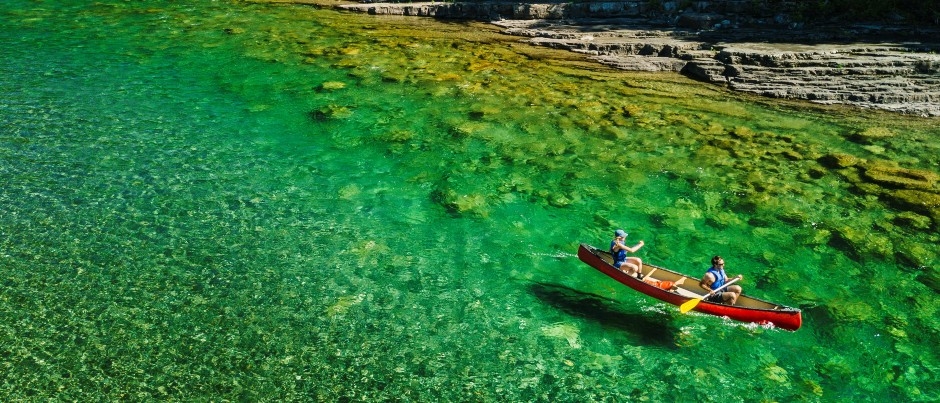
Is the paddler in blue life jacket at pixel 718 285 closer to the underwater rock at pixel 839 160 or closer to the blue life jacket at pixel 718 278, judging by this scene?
the blue life jacket at pixel 718 278

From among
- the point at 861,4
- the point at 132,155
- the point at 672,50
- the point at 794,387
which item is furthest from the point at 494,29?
the point at 794,387

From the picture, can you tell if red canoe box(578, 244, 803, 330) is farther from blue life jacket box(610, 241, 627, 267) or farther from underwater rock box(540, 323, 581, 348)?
underwater rock box(540, 323, 581, 348)

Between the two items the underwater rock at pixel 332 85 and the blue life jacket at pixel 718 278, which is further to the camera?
the underwater rock at pixel 332 85

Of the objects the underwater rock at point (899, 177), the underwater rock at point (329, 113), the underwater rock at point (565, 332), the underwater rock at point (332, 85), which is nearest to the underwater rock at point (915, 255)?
the underwater rock at point (899, 177)

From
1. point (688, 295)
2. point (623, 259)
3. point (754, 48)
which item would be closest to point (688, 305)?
point (688, 295)

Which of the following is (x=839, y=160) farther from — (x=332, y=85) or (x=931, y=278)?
(x=332, y=85)

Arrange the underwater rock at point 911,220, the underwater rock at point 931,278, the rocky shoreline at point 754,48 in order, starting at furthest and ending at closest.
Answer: the rocky shoreline at point 754,48 → the underwater rock at point 911,220 → the underwater rock at point 931,278

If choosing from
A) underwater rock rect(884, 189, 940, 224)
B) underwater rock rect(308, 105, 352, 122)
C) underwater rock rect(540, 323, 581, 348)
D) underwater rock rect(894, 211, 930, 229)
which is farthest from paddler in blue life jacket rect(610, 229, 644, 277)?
underwater rock rect(308, 105, 352, 122)
